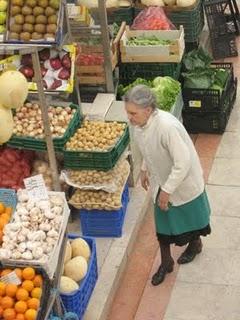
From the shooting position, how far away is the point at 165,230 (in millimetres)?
5680

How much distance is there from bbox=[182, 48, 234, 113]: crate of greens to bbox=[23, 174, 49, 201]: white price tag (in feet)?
10.8

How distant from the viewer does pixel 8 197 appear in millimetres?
5242

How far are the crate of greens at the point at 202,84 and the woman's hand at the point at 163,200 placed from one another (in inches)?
110

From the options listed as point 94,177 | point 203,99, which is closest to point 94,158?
point 94,177

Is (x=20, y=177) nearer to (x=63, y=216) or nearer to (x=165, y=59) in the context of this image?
(x=63, y=216)

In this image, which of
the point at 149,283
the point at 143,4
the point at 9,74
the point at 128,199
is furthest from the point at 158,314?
the point at 143,4

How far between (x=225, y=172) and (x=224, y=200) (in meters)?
0.53

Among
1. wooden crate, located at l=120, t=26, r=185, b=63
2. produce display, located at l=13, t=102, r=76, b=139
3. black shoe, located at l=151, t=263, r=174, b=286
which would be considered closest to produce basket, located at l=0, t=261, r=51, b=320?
black shoe, located at l=151, t=263, r=174, b=286

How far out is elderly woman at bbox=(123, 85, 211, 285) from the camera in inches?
200

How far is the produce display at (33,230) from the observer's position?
471cm

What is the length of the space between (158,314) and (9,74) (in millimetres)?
2371

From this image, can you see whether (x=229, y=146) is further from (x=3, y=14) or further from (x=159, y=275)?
(x=3, y=14)

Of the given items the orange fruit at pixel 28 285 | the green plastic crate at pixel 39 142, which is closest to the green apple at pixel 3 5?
the green plastic crate at pixel 39 142

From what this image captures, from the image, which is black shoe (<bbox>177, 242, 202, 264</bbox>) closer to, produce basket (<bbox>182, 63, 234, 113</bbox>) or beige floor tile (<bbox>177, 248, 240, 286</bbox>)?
beige floor tile (<bbox>177, 248, 240, 286</bbox>)
